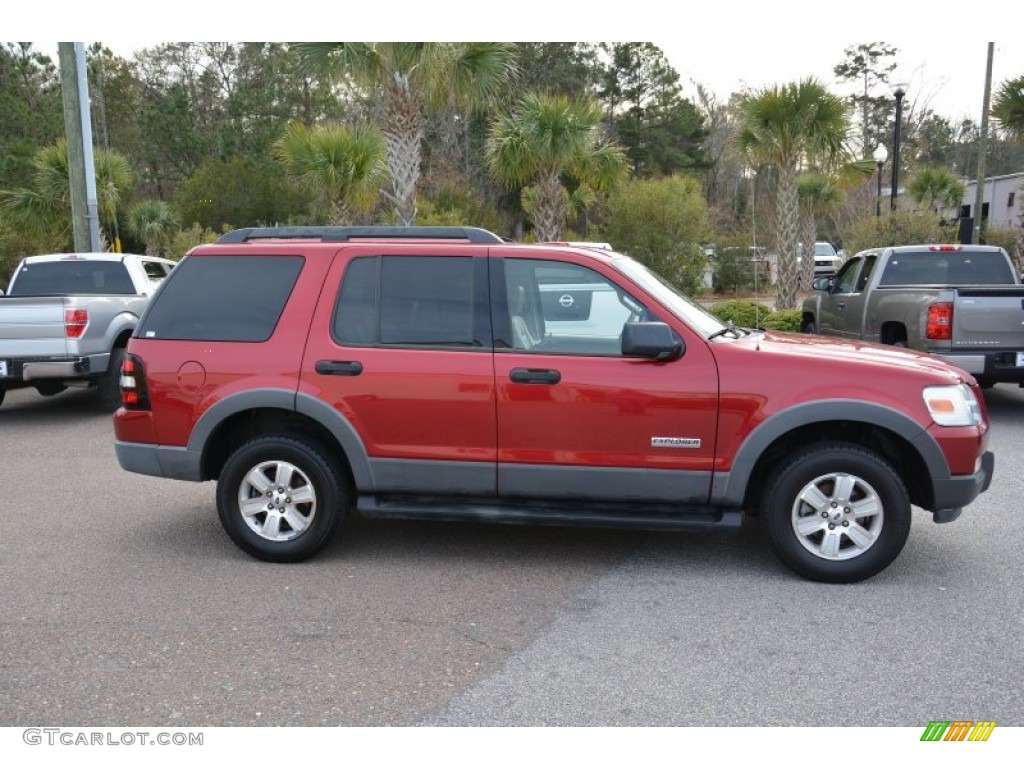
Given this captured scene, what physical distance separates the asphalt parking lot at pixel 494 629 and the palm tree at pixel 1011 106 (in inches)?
558

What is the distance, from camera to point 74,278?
1119 cm

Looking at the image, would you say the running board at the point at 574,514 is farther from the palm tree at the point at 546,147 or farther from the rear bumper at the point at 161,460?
the palm tree at the point at 546,147

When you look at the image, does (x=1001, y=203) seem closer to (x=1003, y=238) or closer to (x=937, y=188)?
(x=937, y=188)

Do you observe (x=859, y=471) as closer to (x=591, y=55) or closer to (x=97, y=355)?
(x=97, y=355)

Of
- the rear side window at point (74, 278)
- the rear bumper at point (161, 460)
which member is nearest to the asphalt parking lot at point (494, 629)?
the rear bumper at point (161, 460)

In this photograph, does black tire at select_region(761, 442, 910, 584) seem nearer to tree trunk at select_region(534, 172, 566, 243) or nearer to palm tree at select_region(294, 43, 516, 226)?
palm tree at select_region(294, 43, 516, 226)

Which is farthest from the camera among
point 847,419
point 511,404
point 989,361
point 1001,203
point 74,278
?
point 1001,203

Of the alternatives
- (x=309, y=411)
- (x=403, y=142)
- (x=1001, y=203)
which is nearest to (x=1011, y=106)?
(x=403, y=142)

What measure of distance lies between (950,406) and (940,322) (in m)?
4.83

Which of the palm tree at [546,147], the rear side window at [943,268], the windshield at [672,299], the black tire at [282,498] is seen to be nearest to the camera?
the windshield at [672,299]

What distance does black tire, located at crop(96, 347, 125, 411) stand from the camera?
10352 mm

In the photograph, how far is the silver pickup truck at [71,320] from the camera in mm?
9602

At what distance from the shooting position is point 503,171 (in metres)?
18.1

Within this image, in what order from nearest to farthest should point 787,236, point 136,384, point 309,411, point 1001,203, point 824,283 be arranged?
point 309,411, point 136,384, point 824,283, point 787,236, point 1001,203
